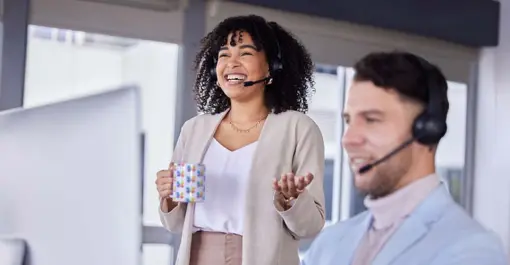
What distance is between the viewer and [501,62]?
335cm

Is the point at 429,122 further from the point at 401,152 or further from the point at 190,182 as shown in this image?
the point at 190,182

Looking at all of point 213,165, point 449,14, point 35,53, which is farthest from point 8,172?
point 449,14

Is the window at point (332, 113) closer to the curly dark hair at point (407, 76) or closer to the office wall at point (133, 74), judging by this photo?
the office wall at point (133, 74)

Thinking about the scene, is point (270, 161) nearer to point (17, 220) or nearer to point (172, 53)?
point (17, 220)

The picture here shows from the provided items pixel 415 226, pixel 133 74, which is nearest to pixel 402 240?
pixel 415 226

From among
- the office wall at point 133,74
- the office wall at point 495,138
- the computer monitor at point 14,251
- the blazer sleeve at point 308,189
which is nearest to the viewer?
the computer monitor at point 14,251

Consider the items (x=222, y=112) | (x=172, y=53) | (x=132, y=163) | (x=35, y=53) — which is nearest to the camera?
(x=132, y=163)

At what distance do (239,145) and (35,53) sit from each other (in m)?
1.23

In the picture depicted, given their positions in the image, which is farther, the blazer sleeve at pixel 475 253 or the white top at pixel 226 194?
the white top at pixel 226 194

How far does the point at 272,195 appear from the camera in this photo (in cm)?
134

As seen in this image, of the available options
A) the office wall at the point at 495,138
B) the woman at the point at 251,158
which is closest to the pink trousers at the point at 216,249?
the woman at the point at 251,158

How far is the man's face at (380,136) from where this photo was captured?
85 centimetres

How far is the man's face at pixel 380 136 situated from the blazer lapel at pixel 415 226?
46 millimetres

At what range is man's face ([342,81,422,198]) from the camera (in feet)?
2.78
